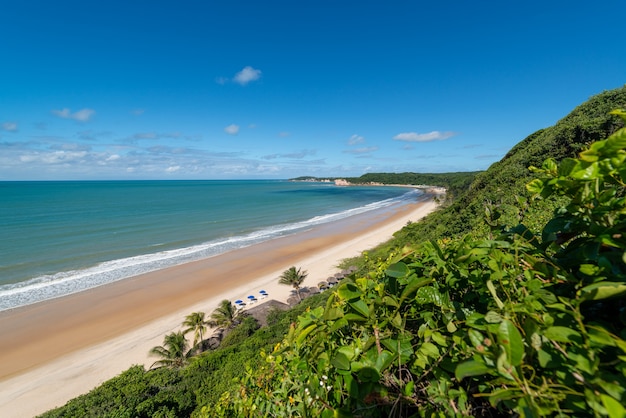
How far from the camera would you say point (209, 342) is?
1548 cm

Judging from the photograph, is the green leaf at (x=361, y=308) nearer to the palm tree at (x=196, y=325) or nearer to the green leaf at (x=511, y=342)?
the green leaf at (x=511, y=342)

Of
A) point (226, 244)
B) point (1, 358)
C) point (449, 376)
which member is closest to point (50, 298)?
point (1, 358)

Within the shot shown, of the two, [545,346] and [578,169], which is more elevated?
[578,169]

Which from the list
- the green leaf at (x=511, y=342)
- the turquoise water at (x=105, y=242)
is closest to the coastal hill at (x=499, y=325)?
the green leaf at (x=511, y=342)

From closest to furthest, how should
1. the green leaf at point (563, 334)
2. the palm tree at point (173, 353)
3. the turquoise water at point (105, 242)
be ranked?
the green leaf at point (563, 334) → the palm tree at point (173, 353) → the turquoise water at point (105, 242)

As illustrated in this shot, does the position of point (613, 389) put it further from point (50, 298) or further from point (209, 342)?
point (50, 298)

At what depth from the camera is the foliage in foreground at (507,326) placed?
2.00 ft

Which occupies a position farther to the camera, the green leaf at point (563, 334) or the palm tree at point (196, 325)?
the palm tree at point (196, 325)

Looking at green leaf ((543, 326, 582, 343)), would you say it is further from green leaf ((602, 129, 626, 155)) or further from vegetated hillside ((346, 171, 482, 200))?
vegetated hillside ((346, 171, 482, 200))

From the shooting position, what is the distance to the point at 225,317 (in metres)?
16.3

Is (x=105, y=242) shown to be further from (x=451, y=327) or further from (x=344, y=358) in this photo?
(x=451, y=327)

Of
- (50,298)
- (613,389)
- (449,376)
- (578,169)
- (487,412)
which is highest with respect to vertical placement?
(578,169)

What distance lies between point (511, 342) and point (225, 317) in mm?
17867

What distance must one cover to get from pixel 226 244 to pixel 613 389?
33350 mm
